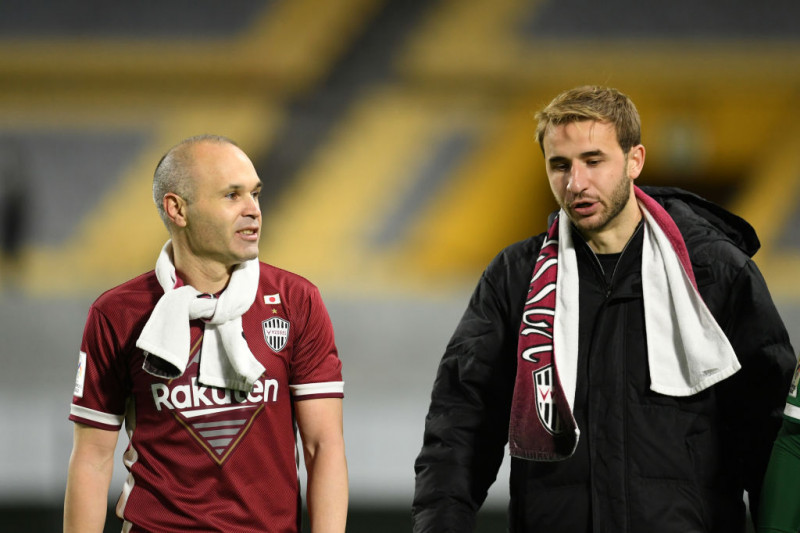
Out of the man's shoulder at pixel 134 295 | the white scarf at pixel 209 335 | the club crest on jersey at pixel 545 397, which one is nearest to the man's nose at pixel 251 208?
the white scarf at pixel 209 335

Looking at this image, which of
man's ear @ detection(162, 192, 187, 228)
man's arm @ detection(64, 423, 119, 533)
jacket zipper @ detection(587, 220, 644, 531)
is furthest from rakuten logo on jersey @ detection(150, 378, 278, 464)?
jacket zipper @ detection(587, 220, 644, 531)

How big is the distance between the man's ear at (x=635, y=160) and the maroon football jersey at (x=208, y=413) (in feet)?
1.91

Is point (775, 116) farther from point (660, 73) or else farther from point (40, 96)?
point (40, 96)

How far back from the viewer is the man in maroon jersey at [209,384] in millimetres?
1606

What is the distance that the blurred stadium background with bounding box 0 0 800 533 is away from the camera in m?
3.91

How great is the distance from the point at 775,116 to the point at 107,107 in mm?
2675

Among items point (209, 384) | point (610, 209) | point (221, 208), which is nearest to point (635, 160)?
point (610, 209)

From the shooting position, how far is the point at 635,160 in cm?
169

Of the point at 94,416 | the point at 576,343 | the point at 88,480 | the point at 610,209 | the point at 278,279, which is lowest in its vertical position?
the point at 88,480

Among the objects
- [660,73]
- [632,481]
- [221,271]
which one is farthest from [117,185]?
[632,481]

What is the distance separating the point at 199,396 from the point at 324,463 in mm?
232

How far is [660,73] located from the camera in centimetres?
393

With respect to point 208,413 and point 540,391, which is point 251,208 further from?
point 540,391

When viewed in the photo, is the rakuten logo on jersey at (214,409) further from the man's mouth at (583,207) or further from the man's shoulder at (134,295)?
the man's mouth at (583,207)
